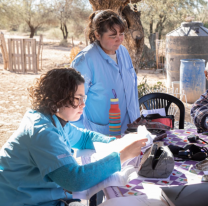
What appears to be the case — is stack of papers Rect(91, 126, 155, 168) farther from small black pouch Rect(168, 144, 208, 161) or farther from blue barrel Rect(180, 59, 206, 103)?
blue barrel Rect(180, 59, 206, 103)

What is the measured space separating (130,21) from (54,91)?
3.91 metres

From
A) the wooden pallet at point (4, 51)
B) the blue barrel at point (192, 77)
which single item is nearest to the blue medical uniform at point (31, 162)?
the blue barrel at point (192, 77)

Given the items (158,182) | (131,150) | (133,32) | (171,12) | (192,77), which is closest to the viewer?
(158,182)

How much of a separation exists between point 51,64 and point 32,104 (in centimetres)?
1306

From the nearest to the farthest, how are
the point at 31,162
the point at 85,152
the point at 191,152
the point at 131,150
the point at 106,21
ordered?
the point at 31,162 < the point at 131,150 < the point at 191,152 < the point at 85,152 < the point at 106,21

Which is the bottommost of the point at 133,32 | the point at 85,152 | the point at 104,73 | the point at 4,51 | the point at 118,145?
the point at 85,152

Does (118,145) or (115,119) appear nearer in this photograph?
(118,145)

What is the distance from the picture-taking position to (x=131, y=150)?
1658mm

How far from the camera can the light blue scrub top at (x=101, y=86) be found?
267cm

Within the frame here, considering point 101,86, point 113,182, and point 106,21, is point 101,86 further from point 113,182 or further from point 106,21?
point 113,182

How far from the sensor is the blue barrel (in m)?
7.05

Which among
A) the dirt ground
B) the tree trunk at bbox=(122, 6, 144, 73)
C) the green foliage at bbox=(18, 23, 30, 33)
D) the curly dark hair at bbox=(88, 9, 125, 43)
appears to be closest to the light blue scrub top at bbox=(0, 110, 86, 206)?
the curly dark hair at bbox=(88, 9, 125, 43)

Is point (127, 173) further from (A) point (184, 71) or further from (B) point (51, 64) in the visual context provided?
(B) point (51, 64)

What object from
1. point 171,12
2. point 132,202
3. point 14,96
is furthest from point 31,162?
point 171,12
